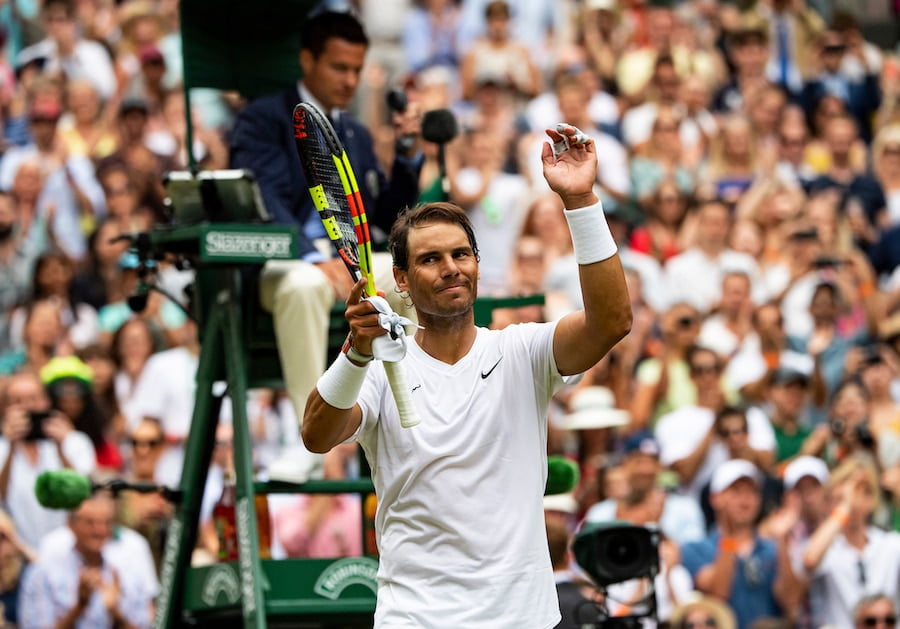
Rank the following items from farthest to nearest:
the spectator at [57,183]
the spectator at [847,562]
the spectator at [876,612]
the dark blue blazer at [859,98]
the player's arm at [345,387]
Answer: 1. the dark blue blazer at [859,98]
2. the spectator at [57,183]
3. the spectator at [847,562]
4. the spectator at [876,612]
5. the player's arm at [345,387]

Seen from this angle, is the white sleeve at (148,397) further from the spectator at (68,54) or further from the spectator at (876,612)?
the spectator at (876,612)

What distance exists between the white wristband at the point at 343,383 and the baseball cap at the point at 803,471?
6526 mm

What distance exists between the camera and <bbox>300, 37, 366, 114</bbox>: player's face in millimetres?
8336

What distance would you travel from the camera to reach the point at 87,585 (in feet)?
34.7

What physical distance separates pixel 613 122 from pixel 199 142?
145 inches

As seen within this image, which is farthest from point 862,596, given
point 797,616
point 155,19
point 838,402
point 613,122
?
point 155,19

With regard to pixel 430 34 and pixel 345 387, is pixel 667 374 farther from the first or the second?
pixel 345 387

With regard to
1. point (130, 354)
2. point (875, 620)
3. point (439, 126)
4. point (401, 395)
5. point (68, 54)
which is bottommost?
point (875, 620)

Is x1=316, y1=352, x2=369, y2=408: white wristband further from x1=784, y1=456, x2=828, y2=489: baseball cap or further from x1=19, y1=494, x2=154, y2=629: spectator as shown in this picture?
x1=784, y1=456, x2=828, y2=489: baseball cap

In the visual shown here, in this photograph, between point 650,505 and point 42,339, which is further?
point 42,339

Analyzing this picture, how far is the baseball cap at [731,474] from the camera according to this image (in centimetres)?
1125

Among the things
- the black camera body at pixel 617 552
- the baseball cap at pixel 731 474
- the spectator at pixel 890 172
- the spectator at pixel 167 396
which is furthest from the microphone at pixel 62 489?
the spectator at pixel 890 172

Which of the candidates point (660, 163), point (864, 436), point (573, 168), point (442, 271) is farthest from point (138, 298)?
point (660, 163)

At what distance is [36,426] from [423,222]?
6.25 metres
